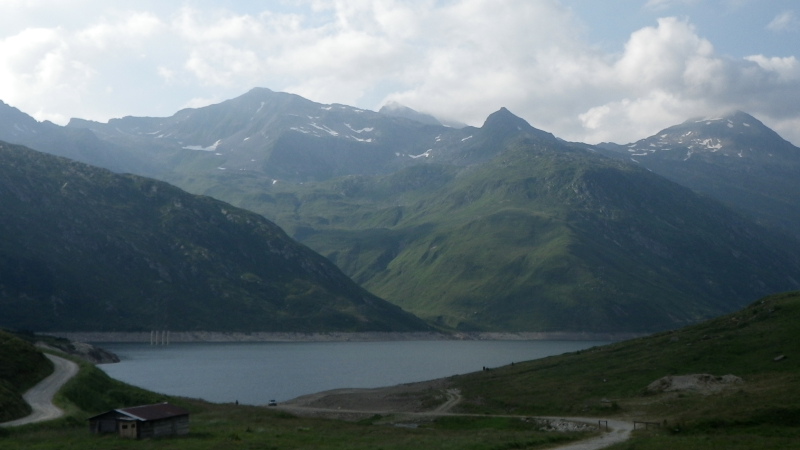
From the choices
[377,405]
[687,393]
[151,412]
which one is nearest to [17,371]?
[151,412]

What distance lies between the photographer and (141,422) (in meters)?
56.6

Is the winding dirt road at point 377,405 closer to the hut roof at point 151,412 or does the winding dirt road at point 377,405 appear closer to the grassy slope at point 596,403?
the grassy slope at point 596,403

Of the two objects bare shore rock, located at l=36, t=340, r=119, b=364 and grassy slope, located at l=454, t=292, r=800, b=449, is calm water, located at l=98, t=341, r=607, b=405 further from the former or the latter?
grassy slope, located at l=454, t=292, r=800, b=449

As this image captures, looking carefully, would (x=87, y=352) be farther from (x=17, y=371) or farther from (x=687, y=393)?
(x=687, y=393)

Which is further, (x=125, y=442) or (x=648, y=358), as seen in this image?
(x=648, y=358)

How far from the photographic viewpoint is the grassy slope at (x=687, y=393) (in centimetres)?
5978

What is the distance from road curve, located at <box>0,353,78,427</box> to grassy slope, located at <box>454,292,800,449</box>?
43.9 meters

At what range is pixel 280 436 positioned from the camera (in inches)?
2371

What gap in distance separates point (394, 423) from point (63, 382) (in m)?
34.7

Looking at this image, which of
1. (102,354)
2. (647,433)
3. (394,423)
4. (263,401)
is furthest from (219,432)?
(102,354)

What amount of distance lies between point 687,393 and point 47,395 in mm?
62211

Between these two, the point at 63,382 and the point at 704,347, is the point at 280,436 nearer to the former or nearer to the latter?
the point at 63,382

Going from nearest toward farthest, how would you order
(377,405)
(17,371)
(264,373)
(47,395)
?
(47,395) < (17,371) < (377,405) < (264,373)

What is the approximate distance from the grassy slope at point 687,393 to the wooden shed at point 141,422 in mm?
33256
